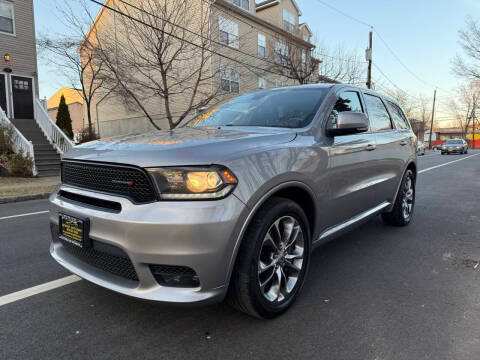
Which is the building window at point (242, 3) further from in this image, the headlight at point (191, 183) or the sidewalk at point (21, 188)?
the headlight at point (191, 183)

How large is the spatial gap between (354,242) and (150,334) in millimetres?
2809

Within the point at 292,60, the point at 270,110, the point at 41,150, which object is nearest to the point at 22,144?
the point at 41,150

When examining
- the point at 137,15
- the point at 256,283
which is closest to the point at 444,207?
the point at 256,283

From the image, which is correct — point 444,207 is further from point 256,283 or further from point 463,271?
point 256,283

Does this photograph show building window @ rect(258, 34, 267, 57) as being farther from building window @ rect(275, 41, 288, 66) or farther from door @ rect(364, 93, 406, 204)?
door @ rect(364, 93, 406, 204)

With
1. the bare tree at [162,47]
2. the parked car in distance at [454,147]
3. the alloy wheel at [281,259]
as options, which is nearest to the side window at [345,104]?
the alloy wheel at [281,259]

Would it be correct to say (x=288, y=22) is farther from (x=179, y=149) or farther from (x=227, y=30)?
(x=179, y=149)

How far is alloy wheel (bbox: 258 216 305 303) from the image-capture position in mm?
2395

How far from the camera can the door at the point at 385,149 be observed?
3.89m

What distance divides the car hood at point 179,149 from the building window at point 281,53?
19.6m

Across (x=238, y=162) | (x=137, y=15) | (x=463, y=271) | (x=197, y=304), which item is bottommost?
(x=463, y=271)

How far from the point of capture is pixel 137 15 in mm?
14641

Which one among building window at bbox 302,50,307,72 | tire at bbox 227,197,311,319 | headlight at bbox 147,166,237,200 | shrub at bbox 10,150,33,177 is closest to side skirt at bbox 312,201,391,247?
tire at bbox 227,197,311,319

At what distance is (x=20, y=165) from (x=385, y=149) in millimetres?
11161
